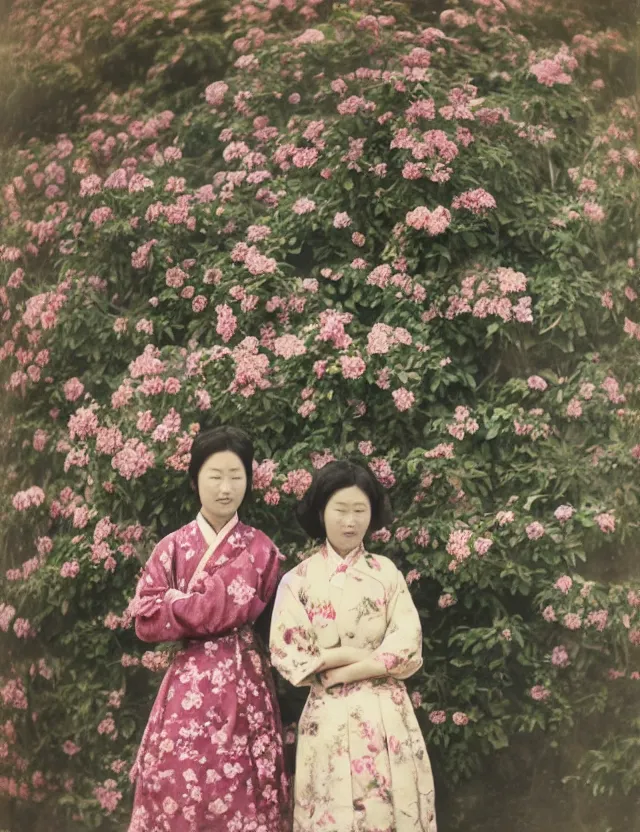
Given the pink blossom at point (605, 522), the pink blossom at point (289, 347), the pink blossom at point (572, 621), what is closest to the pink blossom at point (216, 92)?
the pink blossom at point (289, 347)

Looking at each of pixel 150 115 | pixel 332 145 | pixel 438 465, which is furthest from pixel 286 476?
pixel 150 115

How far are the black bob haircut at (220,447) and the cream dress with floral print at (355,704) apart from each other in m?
Answer: 0.39

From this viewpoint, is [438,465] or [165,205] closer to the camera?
[438,465]

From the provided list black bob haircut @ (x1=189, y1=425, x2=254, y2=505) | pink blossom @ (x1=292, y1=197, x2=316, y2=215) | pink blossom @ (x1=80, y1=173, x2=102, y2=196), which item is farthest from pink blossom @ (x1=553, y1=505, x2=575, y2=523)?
pink blossom @ (x1=80, y1=173, x2=102, y2=196)

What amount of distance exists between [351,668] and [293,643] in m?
0.20

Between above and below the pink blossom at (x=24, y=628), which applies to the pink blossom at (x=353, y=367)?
above

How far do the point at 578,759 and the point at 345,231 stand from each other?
1956mm

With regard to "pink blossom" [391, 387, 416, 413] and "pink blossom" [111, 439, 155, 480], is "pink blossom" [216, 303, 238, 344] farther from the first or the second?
"pink blossom" [391, 387, 416, 413]

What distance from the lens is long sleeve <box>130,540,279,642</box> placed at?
362 cm

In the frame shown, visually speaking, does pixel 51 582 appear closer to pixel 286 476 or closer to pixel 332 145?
pixel 286 476

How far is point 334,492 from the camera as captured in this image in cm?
372

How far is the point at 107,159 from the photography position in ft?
14.4

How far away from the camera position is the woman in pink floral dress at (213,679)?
3592 mm

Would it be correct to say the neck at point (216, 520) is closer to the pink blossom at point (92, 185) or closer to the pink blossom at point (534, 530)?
the pink blossom at point (534, 530)
